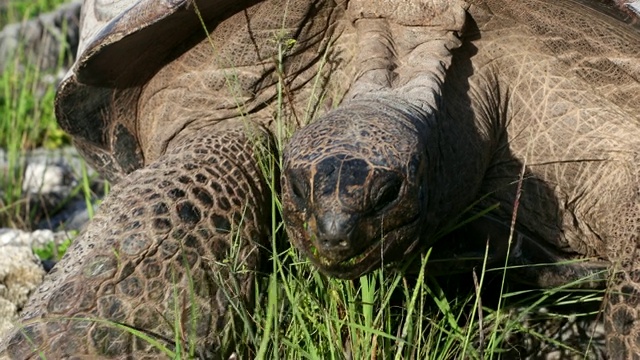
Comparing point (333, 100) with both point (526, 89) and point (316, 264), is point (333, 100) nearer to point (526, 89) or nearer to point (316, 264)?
point (526, 89)

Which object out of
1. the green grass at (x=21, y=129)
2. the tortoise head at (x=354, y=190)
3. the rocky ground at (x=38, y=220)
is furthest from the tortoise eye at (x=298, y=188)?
the green grass at (x=21, y=129)

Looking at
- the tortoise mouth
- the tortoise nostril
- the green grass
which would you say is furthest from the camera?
the green grass

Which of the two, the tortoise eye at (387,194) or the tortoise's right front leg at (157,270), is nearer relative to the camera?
the tortoise eye at (387,194)

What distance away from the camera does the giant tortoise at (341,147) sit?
261 cm

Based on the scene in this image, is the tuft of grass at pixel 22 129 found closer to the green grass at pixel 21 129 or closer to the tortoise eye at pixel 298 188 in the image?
the green grass at pixel 21 129

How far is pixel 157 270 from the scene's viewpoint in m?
2.94

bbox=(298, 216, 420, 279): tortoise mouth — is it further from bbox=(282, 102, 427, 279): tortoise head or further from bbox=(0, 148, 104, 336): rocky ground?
bbox=(0, 148, 104, 336): rocky ground

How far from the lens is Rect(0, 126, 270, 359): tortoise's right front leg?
2846 millimetres

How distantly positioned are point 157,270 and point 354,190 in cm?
76

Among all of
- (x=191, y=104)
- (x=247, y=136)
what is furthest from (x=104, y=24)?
(x=247, y=136)

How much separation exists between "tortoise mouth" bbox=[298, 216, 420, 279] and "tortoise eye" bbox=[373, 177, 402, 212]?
0.27 ft

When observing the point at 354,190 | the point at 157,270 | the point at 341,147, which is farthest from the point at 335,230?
the point at 157,270

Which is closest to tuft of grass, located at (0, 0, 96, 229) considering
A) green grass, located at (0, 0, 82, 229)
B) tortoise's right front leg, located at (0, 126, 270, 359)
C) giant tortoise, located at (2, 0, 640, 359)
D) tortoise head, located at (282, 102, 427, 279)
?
green grass, located at (0, 0, 82, 229)

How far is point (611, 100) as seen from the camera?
3.50 metres
